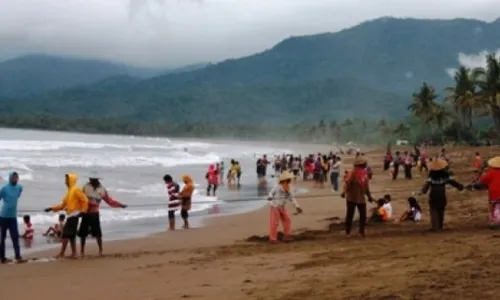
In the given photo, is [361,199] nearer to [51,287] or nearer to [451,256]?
[451,256]

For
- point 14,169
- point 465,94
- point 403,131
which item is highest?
point 465,94

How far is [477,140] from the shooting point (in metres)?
64.7

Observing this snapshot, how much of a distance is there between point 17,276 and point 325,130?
461ft

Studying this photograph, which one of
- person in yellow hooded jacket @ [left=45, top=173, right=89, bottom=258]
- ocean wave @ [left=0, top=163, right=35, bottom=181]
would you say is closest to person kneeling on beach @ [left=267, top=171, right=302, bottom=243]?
person in yellow hooded jacket @ [left=45, top=173, right=89, bottom=258]

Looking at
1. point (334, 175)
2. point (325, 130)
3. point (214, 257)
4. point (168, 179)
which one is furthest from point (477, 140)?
point (325, 130)

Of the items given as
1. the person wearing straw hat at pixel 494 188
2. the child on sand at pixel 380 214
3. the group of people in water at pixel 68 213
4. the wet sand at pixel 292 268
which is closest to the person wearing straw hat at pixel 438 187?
the wet sand at pixel 292 268

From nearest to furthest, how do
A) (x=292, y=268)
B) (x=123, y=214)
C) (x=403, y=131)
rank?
(x=292, y=268) < (x=123, y=214) < (x=403, y=131)

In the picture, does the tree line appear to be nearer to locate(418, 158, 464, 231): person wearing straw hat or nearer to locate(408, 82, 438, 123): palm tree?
locate(408, 82, 438, 123): palm tree

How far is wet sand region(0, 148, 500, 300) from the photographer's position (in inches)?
284

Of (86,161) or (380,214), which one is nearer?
(380,214)

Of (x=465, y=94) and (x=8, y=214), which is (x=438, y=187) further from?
(x=465, y=94)

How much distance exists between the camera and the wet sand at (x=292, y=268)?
722 cm

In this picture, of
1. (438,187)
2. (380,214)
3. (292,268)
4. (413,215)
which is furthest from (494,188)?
(292,268)

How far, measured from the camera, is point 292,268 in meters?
9.03
